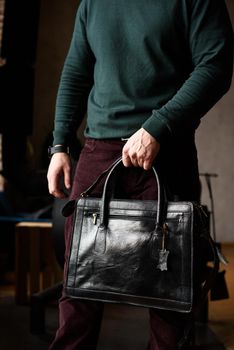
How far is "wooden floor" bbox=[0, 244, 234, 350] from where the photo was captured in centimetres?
236

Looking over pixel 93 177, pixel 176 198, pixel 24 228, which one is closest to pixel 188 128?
pixel 176 198

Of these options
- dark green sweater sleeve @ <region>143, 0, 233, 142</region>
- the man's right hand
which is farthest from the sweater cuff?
the man's right hand

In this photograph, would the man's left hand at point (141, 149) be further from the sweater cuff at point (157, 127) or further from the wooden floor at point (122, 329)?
the wooden floor at point (122, 329)

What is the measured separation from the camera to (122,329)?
8.47ft

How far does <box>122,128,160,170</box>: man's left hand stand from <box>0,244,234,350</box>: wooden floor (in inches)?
51.0

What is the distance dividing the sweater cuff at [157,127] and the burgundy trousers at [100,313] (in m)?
0.12

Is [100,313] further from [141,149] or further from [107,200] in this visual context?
[141,149]

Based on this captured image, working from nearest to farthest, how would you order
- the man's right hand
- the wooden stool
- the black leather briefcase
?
the black leather briefcase, the man's right hand, the wooden stool

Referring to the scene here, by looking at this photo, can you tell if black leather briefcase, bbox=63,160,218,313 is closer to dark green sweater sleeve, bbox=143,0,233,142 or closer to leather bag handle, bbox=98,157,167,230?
leather bag handle, bbox=98,157,167,230

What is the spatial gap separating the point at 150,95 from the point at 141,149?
0.17 m

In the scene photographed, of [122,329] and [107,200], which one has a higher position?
[107,200]


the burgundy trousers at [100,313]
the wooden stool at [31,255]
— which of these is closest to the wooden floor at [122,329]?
the wooden stool at [31,255]

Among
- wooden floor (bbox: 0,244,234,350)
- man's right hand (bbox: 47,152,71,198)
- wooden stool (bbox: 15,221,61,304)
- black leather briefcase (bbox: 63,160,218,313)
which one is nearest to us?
black leather briefcase (bbox: 63,160,218,313)

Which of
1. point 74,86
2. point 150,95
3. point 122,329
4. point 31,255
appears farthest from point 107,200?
point 31,255
